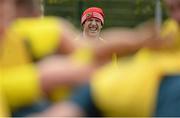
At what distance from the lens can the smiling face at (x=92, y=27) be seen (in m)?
7.30

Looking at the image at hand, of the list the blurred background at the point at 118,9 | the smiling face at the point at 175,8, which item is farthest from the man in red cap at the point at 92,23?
the blurred background at the point at 118,9

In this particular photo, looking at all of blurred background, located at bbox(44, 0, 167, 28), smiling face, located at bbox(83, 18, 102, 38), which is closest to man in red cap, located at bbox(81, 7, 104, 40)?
smiling face, located at bbox(83, 18, 102, 38)

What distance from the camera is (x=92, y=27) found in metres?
7.54

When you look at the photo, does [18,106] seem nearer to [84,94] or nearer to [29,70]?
[29,70]

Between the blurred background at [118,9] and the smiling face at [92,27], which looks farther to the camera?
the blurred background at [118,9]

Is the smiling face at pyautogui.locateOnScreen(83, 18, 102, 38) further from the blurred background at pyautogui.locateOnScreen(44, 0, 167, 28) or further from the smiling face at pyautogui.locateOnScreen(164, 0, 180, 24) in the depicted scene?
the blurred background at pyautogui.locateOnScreen(44, 0, 167, 28)

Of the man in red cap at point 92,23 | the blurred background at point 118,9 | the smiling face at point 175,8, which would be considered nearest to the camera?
the smiling face at point 175,8

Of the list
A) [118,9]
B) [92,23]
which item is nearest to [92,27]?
[92,23]

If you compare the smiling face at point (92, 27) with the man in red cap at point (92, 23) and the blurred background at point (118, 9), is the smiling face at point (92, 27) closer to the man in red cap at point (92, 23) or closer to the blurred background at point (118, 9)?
the man in red cap at point (92, 23)

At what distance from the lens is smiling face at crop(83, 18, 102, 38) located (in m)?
7.30

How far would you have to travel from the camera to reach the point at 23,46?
284 cm

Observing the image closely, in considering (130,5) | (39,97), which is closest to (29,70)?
(39,97)

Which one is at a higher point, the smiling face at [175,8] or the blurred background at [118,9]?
the smiling face at [175,8]

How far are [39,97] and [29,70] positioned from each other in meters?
0.14
